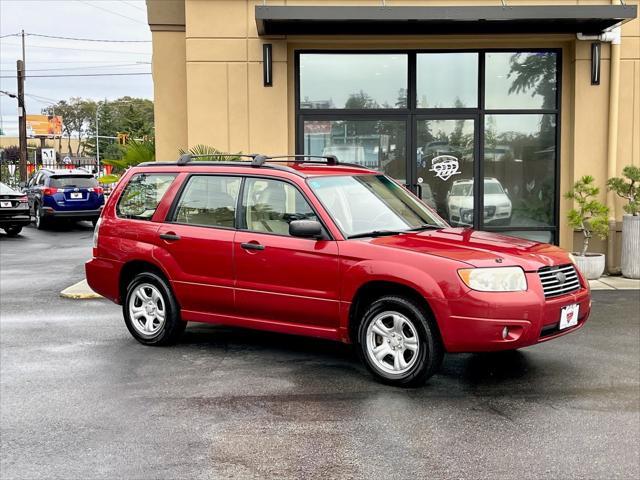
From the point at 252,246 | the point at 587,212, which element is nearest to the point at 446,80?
the point at 587,212

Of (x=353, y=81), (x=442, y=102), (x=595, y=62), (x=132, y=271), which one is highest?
(x=595, y=62)

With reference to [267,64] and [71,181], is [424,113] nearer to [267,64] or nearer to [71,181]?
[267,64]

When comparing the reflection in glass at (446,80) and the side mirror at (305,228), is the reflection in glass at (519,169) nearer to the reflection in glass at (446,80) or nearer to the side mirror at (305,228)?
the reflection in glass at (446,80)

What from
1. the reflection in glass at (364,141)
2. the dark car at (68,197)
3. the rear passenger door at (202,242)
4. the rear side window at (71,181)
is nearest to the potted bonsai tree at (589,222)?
the reflection in glass at (364,141)

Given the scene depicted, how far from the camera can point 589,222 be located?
11875mm

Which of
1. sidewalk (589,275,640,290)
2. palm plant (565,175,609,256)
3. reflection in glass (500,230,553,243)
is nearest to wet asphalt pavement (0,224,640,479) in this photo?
sidewalk (589,275,640,290)

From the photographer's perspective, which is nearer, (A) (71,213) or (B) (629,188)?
(B) (629,188)

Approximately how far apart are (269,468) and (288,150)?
8.83 meters

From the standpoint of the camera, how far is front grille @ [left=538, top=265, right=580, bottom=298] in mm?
6051

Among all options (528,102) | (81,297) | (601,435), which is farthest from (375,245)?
(528,102)

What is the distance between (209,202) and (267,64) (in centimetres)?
559

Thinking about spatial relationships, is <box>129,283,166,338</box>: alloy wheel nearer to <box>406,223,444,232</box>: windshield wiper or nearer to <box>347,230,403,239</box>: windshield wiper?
<box>347,230,403,239</box>: windshield wiper

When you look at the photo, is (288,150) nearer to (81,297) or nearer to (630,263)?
(81,297)

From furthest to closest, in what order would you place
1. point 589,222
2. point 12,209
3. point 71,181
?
point 71,181
point 12,209
point 589,222
